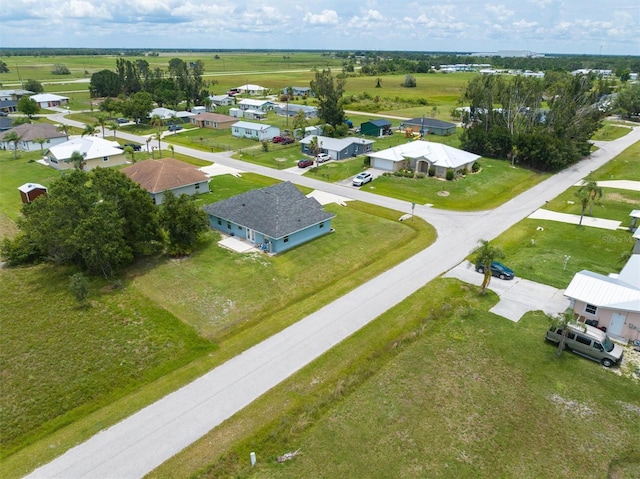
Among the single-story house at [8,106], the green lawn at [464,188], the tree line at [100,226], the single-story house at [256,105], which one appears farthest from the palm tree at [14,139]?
the green lawn at [464,188]

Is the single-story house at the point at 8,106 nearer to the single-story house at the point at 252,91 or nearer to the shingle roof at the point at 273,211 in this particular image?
the single-story house at the point at 252,91

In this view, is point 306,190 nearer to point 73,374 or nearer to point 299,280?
point 299,280

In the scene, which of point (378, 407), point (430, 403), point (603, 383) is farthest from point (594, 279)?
point (378, 407)

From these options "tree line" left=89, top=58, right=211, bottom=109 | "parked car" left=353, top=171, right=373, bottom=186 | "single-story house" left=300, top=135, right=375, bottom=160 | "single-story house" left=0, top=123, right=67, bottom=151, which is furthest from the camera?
"tree line" left=89, top=58, right=211, bottom=109

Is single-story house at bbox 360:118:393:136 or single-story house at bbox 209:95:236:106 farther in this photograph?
single-story house at bbox 209:95:236:106

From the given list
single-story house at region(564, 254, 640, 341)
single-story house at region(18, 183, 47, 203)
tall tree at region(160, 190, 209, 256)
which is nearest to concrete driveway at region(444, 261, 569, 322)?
single-story house at region(564, 254, 640, 341)

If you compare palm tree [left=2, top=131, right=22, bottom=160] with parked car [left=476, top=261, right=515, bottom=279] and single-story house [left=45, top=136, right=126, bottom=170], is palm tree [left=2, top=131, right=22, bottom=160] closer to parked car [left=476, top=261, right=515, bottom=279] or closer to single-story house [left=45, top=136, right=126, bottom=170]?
single-story house [left=45, top=136, right=126, bottom=170]
